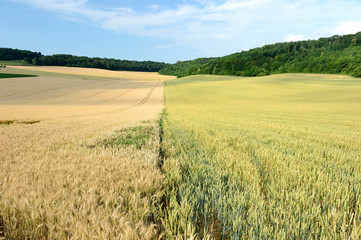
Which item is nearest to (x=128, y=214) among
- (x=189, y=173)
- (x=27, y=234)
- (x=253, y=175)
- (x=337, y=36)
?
(x=27, y=234)

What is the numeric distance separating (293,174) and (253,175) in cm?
61

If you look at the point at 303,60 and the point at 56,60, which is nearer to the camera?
the point at 303,60

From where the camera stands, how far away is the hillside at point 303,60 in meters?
92.1

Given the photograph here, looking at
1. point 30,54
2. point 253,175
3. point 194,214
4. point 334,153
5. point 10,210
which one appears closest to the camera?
point 10,210

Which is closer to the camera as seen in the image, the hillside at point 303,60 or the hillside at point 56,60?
the hillside at point 303,60

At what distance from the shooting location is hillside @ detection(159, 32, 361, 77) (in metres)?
92.1

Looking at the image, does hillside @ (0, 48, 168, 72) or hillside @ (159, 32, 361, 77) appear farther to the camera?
hillside @ (0, 48, 168, 72)

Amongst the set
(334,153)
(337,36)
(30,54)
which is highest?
(337,36)

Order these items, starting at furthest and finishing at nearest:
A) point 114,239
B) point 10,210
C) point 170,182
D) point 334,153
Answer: point 334,153, point 170,182, point 10,210, point 114,239

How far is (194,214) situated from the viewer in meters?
2.10

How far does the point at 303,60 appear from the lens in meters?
109

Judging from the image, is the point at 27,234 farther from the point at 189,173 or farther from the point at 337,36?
the point at 337,36

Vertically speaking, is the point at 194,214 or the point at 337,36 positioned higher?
the point at 337,36

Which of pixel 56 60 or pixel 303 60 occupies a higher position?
pixel 303 60
